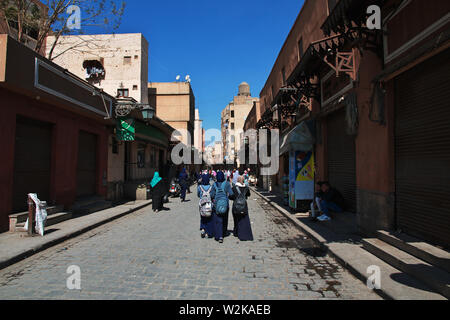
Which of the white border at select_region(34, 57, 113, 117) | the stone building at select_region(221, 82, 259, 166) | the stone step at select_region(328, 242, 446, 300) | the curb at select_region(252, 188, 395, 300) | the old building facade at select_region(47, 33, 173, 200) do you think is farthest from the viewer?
the stone building at select_region(221, 82, 259, 166)

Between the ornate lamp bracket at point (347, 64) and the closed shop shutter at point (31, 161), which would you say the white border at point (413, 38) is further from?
the closed shop shutter at point (31, 161)

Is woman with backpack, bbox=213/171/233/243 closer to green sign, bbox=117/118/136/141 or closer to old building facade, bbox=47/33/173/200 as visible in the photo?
green sign, bbox=117/118/136/141

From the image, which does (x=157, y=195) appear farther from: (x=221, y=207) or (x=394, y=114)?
(x=394, y=114)

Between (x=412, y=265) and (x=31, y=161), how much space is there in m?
9.90

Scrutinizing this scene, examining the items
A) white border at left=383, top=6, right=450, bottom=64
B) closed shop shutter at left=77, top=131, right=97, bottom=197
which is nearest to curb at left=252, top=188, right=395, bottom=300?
white border at left=383, top=6, right=450, bottom=64

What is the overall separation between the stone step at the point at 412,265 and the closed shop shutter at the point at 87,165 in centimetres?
1051

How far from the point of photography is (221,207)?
669 centimetres

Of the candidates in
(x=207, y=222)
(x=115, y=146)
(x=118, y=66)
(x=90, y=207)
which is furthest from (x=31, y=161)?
(x=118, y=66)

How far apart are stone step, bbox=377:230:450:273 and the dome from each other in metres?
60.9

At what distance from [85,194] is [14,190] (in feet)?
13.0

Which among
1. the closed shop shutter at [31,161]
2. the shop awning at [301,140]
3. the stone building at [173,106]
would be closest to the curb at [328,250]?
the shop awning at [301,140]

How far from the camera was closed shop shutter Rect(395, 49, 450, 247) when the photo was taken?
4.30 m
